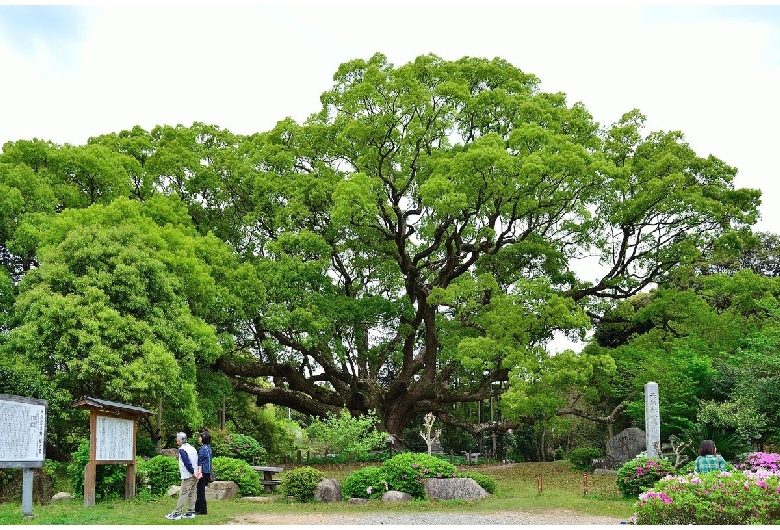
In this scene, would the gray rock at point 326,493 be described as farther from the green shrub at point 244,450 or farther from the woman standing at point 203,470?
the green shrub at point 244,450

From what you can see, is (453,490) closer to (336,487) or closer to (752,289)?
(336,487)

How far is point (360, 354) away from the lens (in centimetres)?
2555

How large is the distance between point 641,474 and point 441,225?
35.7 feet

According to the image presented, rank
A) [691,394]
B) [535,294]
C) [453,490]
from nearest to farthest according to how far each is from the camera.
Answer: [453,490] → [691,394] → [535,294]

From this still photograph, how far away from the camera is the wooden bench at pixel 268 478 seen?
1753 centimetres

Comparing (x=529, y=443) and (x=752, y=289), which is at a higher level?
(x=752, y=289)

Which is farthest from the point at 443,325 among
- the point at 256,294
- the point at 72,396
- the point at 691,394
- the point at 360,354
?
the point at 72,396

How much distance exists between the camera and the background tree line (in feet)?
62.0

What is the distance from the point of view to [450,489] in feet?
49.3

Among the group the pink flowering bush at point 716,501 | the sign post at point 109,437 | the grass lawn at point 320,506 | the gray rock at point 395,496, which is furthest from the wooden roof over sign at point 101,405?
the pink flowering bush at point 716,501

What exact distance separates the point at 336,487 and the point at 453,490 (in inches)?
92.9

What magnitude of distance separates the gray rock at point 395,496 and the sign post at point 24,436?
6281 mm

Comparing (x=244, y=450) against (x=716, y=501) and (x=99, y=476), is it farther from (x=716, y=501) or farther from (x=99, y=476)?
(x=716, y=501)

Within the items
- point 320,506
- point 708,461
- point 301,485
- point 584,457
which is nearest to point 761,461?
point 708,461
